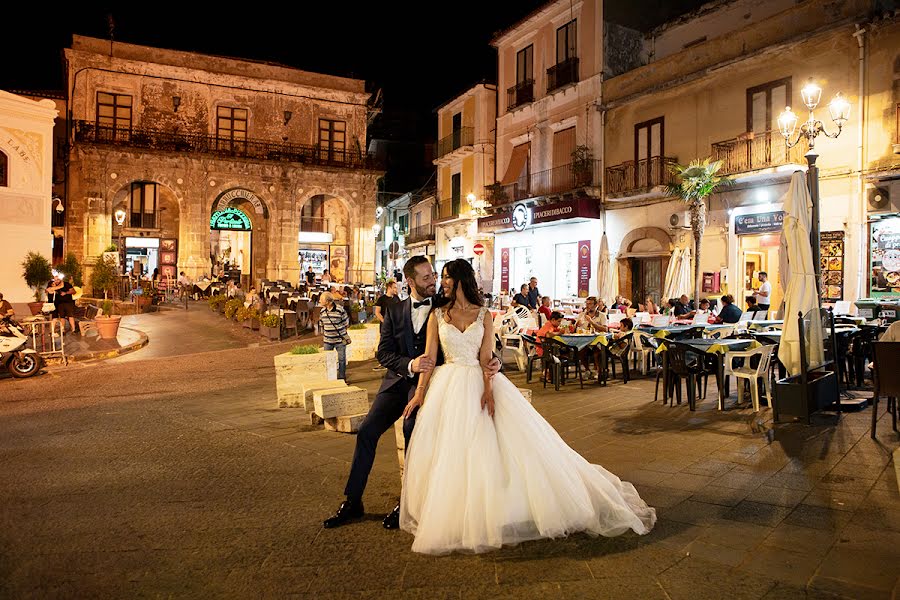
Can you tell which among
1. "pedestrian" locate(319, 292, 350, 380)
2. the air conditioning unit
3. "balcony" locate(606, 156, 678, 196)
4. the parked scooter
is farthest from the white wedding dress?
"balcony" locate(606, 156, 678, 196)

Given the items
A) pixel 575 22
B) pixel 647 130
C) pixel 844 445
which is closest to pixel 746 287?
pixel 647 130

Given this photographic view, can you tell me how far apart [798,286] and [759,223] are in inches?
430

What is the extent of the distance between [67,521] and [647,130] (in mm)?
20163

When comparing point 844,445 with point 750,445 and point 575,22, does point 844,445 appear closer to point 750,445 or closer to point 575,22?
point 750,445

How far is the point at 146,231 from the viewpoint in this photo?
117 feet

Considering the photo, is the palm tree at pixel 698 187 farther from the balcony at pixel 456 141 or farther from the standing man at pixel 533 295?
the balcony at pixel 456 141

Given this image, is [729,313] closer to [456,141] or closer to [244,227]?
[456,141]

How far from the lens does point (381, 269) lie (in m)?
52.0

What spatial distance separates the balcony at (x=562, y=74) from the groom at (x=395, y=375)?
21185 millimetres

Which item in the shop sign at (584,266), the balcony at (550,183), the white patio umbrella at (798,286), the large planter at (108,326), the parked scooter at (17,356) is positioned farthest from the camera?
the shop sign at (584,266)

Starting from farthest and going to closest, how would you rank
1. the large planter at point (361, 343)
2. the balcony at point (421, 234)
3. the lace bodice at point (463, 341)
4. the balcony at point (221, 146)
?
the balcony at point (421, 234) → the balcony at point (221, 146) → the large planter at point (361, 343) → the lace bodice at point (463, 341)

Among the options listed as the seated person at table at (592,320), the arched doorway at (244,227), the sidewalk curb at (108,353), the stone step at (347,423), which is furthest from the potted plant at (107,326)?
the arched doorway at (244,227)

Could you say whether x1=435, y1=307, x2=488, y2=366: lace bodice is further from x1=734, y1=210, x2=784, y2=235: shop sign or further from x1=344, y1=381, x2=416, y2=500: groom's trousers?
x1=734, y1=210, x2=784, y2=235: shop sign

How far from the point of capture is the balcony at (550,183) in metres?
22.7
